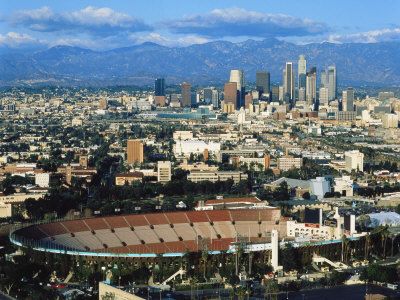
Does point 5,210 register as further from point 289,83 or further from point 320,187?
point 289,83

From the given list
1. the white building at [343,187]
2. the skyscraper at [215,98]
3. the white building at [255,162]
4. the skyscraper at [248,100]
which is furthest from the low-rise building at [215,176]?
the skyscraper at [215,98]

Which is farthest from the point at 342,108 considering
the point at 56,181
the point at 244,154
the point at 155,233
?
the point at 155,233

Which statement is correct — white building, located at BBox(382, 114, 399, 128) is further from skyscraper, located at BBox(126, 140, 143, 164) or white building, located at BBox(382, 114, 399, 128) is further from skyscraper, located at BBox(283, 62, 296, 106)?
skyscraper, located at BBox(126, 140, 143, 164)

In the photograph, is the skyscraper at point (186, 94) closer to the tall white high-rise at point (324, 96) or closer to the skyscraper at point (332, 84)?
the tall white high-rise at point (324, 96)

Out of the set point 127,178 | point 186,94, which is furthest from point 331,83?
point 127,178

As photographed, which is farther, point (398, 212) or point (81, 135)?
point (81, 135)

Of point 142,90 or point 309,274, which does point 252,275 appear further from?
point 142,90
